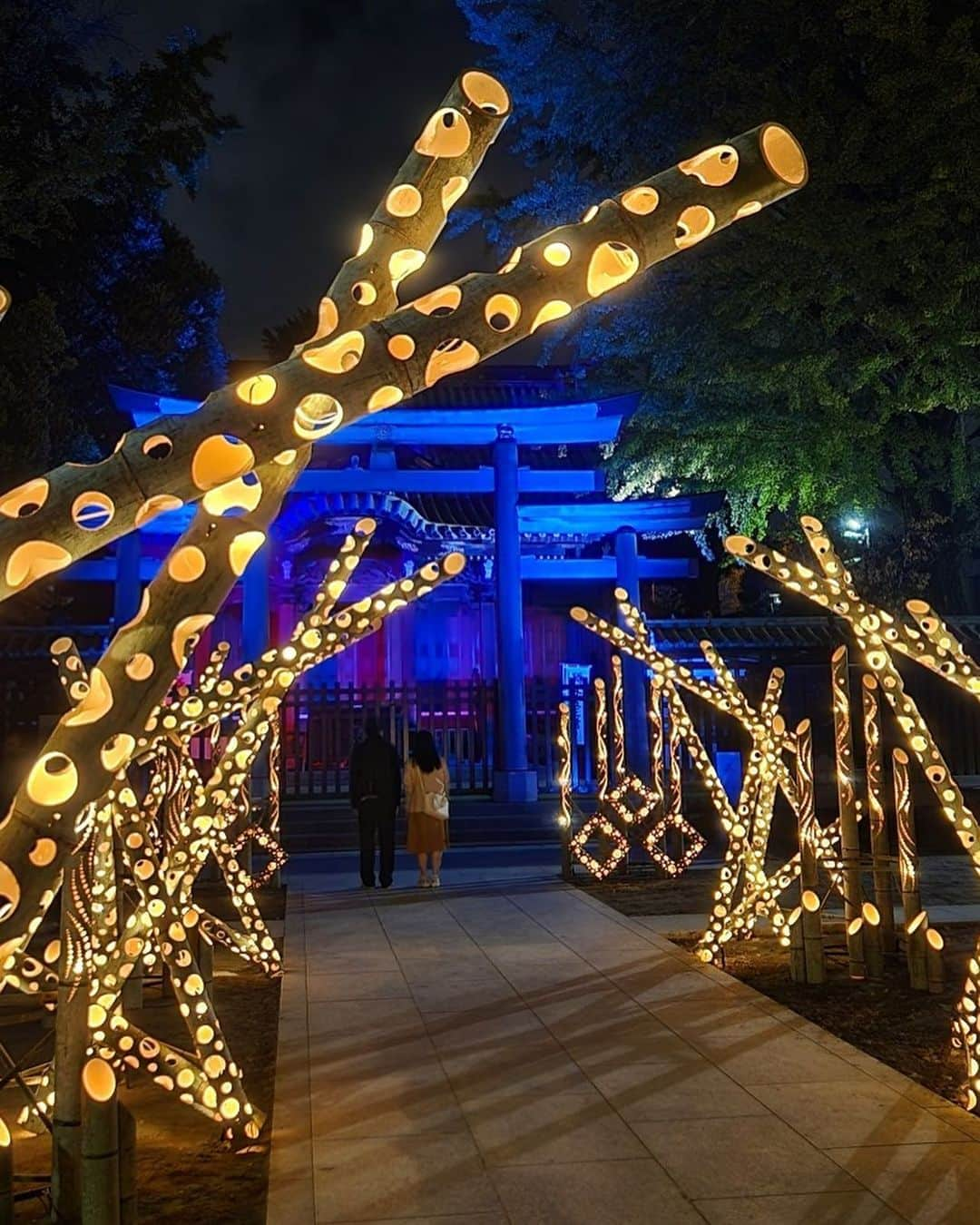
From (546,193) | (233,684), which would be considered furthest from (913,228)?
(233,684)

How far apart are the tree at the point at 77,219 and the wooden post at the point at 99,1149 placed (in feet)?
30.3

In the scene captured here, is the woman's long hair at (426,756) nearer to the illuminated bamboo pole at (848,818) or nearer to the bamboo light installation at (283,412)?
the illuminated bamboo pole at (848,818)

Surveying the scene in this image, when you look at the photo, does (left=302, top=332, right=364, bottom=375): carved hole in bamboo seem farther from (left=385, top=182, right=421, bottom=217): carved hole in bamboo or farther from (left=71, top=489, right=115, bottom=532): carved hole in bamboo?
(left=385, top=182, right=421, bottom=217): carved hole in bamboo

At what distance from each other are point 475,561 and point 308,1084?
14385mm

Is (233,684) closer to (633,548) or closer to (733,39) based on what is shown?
(733,39)

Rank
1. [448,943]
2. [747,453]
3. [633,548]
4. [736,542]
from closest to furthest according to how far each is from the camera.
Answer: [736,542] → [448,943] → [747,453] → [633,548]

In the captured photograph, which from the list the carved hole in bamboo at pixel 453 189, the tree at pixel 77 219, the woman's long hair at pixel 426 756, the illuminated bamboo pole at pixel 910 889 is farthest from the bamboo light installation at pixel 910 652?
the tree at pixel 77 219

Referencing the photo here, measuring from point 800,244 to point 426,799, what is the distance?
6520mm

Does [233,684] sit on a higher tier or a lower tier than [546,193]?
lower

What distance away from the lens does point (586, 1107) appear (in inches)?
168

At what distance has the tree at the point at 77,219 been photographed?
10227 millimetres

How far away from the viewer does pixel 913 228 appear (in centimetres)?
958

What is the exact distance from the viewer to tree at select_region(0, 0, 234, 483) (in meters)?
10.2

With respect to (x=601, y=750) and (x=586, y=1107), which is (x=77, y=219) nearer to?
(x=601, y=750)
